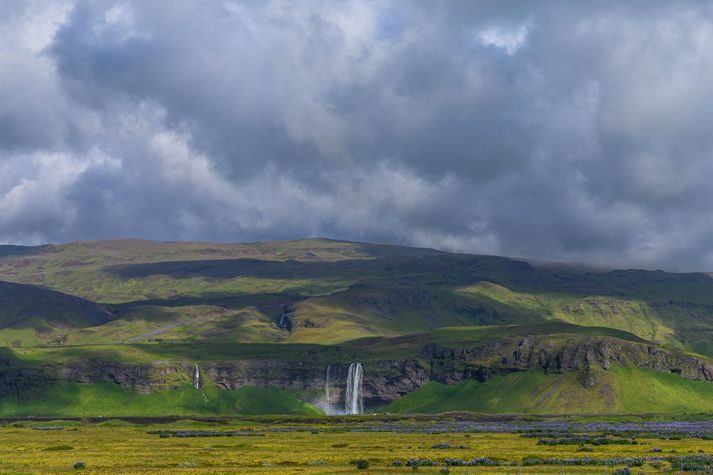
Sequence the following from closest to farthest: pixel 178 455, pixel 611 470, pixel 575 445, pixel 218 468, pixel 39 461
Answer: pixel 611 470
pixel 218 468
pixel 39 461
pixel 178 455
pixel 575 445

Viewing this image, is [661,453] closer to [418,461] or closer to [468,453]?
[468,453]

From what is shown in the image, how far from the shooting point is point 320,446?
19738cm

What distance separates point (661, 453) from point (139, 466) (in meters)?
83.3

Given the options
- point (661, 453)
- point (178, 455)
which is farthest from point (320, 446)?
point (661, 453)

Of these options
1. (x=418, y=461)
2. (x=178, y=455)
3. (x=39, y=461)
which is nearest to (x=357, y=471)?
(x=418, y=461)

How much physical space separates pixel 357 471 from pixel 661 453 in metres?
56.0

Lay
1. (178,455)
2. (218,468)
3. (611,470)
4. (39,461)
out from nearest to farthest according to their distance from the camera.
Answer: (611,470)
(218,468)
(39,461)
(178,455)

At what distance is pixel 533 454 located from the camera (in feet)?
539

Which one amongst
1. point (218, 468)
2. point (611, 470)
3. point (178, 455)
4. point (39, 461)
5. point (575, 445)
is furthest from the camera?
point (575, 445)

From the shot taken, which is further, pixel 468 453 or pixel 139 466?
pixel 468 453

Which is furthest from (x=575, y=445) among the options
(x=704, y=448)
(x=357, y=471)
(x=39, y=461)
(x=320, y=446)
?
(x=39, y=461)

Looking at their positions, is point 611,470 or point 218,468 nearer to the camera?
point 611,470

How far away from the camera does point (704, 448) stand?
177 meters

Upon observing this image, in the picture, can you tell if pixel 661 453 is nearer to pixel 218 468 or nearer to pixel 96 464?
pixel 218 468
